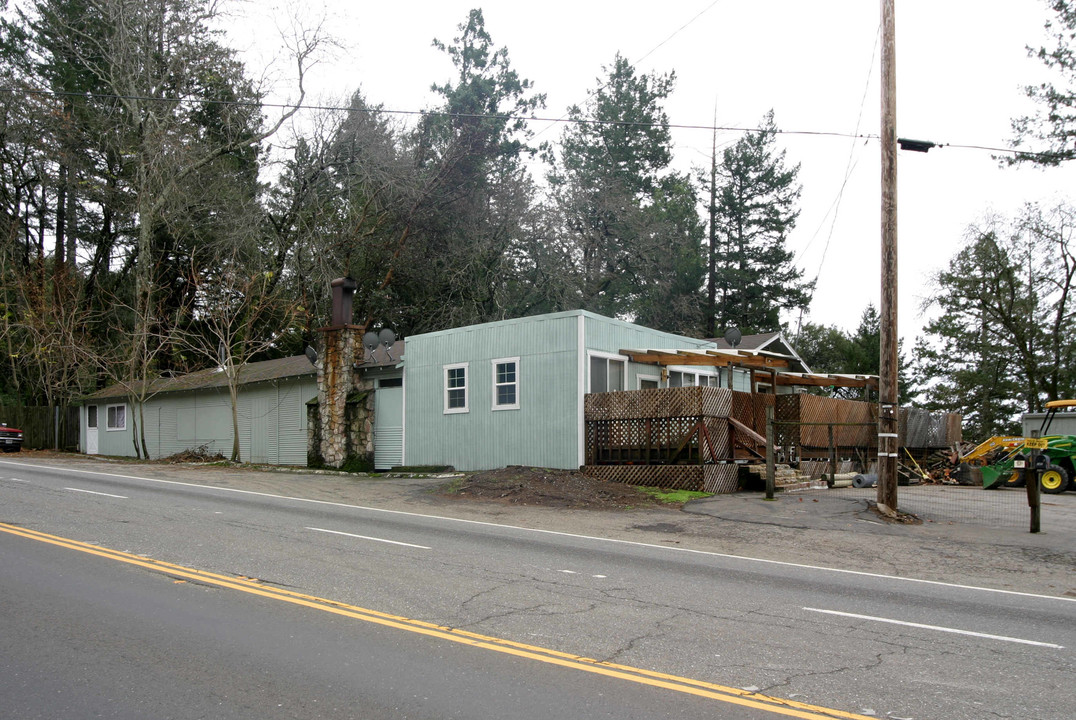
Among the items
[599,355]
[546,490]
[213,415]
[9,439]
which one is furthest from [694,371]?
[9,439]

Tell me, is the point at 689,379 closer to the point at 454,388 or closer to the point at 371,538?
the point at 454,388

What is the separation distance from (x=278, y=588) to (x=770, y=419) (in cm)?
1204

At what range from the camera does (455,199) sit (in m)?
39.3

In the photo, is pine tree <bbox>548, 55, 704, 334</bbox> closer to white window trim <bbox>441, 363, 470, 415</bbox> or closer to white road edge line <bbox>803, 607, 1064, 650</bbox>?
white window trim <bbox>441, 363, 470, 415</bbox>

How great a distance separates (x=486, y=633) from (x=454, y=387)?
17.1 m

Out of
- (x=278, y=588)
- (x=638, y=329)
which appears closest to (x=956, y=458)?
(x=638, y=329)

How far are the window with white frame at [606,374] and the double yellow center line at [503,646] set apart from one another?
13.3 meters

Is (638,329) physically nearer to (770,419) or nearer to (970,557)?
(770,419)

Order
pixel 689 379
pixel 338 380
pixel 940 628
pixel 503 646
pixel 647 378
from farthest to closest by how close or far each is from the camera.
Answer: pixel 338 380, pixel 689 379, pixel 647 378, pixel 940 628, pixel 503 646

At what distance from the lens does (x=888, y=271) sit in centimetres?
1491

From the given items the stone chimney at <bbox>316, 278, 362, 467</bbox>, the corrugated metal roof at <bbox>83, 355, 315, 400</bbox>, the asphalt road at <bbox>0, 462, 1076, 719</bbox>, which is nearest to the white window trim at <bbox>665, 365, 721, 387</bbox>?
the stone chimney at <bbox>316, 278, 362, 467</bbox>

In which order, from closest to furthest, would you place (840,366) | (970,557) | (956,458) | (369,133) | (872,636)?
1. (872,636)
2. (970,557)
3. (956,458)
4. (369,133)
5. (840,366)

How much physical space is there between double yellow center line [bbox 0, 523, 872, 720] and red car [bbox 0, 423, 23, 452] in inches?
1282

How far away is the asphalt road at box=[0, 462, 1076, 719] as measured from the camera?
513 centimetres
